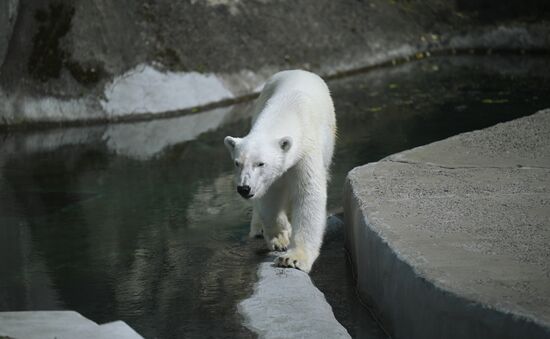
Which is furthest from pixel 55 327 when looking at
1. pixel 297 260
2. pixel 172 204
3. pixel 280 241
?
pixel 172 204

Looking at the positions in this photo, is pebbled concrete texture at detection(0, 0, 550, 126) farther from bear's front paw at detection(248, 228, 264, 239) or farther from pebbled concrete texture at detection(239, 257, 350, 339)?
pebbled concrete texture at detection(239, 257, 350, 339)

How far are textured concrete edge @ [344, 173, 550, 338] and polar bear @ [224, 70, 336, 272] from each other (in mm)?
345

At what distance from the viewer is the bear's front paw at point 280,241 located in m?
7.30

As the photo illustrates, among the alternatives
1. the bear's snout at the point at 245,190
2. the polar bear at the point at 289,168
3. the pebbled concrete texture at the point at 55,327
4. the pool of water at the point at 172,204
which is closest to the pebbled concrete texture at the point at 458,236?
the polar bear at the point at 289,168

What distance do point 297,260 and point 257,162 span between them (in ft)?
2.78

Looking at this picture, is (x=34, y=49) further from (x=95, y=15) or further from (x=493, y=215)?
(x=493, y=215)

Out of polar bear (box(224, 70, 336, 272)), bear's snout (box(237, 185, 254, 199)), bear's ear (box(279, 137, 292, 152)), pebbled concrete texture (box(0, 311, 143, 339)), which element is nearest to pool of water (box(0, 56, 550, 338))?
polar bear (box(224, 70, 336, 272))

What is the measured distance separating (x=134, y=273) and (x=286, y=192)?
1293 millimetres

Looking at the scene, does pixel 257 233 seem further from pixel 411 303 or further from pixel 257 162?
pixel 411 303

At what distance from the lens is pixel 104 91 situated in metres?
13.8

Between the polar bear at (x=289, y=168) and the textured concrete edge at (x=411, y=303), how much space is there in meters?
0.34

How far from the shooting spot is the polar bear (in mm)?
6402

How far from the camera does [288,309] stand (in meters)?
6.03

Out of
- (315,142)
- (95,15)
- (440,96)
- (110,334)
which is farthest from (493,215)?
(95,15)
